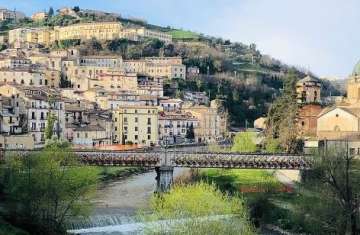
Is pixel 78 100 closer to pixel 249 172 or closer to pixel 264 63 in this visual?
pixel 249 172

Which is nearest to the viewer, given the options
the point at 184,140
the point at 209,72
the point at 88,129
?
the point at 88,129

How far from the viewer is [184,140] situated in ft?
358

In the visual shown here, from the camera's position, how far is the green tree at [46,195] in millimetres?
35125

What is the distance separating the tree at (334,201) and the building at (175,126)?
6722cm

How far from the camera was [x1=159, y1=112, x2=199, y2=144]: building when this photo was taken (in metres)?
104

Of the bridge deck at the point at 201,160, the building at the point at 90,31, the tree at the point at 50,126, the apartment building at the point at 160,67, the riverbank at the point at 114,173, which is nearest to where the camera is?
the bridge deck at the point at 201,160

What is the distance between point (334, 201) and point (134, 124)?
6470 centimetres

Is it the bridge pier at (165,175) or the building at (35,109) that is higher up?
the building at (35,109)

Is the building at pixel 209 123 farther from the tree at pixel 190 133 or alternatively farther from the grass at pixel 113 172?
the grass at pixel 113 172

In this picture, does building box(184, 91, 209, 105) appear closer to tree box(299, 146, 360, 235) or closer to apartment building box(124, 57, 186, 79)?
apartment building box(124, 57, 186, 79)

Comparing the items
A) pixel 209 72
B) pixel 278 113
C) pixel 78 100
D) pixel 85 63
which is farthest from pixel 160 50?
pixel 278 113

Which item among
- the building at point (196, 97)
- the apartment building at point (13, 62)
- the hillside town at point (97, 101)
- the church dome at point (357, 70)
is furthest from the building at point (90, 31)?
the church dome at point (357, 70)

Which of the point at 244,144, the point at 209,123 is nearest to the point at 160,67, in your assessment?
the point at 209,123

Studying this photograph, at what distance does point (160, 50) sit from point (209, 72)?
53.9 ft
